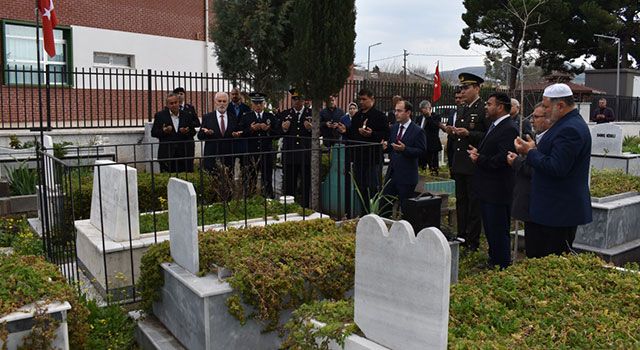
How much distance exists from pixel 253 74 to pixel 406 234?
10.8 metres

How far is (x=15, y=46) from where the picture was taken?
52.6 feet

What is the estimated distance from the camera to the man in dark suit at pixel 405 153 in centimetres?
755

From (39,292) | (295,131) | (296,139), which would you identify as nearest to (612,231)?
(296,139)

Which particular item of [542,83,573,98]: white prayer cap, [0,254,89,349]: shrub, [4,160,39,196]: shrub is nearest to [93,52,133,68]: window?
[4,160,39,196]: shrub

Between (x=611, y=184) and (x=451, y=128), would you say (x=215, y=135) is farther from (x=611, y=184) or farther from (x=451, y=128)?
(x=611, y=184)

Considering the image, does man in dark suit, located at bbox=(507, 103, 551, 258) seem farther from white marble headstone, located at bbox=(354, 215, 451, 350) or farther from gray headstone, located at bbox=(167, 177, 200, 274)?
gray headstone, located at bbox=(167, 177, 200, 274)

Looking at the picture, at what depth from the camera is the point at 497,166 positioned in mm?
6078

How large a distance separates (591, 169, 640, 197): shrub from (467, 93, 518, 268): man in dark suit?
156 centimetres

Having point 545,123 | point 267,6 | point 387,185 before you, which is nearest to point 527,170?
point 545,123

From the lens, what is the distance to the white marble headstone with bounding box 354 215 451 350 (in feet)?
8.78

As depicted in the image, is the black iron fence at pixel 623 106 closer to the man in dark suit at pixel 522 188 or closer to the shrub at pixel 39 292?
the man in dark suit at pixel 522 188

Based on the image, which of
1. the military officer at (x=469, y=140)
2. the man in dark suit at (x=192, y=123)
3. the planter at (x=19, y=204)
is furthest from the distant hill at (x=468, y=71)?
the planter at (x=19, y=204)

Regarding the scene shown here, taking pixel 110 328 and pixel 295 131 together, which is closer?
pixel 110 328

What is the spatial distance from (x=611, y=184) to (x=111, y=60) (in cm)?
1572
